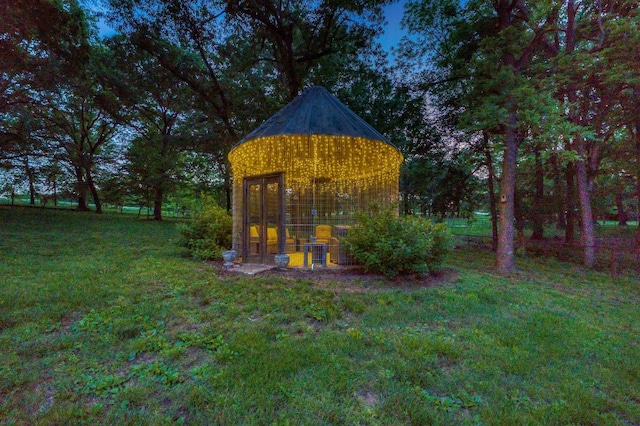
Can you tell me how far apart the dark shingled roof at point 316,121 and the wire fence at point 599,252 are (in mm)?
3852

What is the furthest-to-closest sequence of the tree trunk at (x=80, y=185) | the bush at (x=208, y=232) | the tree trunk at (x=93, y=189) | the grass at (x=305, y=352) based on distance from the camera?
the tree trunk at (x=93, y=189) → the tree trunk at (x=80, y=185) → the bush at (x=208, y=232) → the grass at (x=305, y=352)

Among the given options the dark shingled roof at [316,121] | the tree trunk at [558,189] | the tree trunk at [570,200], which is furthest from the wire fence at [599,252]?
the dark shingled roof at [316,121]

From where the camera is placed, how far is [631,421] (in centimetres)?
210

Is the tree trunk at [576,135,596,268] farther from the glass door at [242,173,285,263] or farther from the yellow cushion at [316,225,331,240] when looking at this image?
the glass door at [242,173,285,263]

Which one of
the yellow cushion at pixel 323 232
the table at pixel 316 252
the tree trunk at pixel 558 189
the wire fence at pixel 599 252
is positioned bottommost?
the wire fence at pixel 599 252

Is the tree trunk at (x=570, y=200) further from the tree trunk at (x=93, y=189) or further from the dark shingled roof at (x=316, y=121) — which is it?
the tree trunk at (x=93, y=189)

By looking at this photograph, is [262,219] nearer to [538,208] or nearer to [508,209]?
[508,209]

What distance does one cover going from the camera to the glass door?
6945 millimetres

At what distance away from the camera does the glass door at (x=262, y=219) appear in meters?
6.95

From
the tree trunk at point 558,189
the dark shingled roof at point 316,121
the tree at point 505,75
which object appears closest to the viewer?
the tree at point 505,75

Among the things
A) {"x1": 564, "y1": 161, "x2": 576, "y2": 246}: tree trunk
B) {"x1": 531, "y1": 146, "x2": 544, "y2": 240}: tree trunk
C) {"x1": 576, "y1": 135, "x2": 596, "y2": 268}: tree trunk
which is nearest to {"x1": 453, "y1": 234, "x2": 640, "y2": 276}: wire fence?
{"x1": 576, "y1": 135, "x2": 596, "y2": 268}: tree trunk

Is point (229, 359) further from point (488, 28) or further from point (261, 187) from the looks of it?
point (488, 28)

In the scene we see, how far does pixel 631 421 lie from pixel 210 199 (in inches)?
360

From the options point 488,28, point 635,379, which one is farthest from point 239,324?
point 488,28
